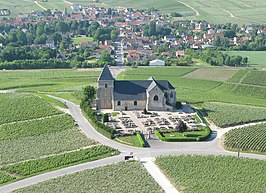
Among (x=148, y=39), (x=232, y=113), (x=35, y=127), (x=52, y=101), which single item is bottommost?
(x=35, y=127)

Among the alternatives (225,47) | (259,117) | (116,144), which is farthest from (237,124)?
(225,47)

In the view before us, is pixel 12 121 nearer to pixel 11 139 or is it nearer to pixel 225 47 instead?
pixel 11 139

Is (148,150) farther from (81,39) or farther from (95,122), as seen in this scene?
(81,39)

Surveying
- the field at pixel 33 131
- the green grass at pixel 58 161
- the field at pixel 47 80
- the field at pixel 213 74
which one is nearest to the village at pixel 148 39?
the field at pixel 213 74

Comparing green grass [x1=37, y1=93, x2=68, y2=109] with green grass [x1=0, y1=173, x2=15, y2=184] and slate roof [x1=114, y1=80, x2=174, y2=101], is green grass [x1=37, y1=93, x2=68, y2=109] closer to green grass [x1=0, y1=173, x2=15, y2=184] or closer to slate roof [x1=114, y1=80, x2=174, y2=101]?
slate roof [x1=114, y1=80, x2=174, y2=101]

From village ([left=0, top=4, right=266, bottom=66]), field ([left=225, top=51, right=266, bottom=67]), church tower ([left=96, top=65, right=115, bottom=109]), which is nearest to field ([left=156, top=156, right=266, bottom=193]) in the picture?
church tower ([left=96, top=65, right=115, bottom=109])

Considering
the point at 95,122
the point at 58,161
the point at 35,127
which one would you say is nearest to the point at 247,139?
the point at 95,122

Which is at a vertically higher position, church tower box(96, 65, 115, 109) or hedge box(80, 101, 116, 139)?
church tower box(96, 65, 115, 109)
